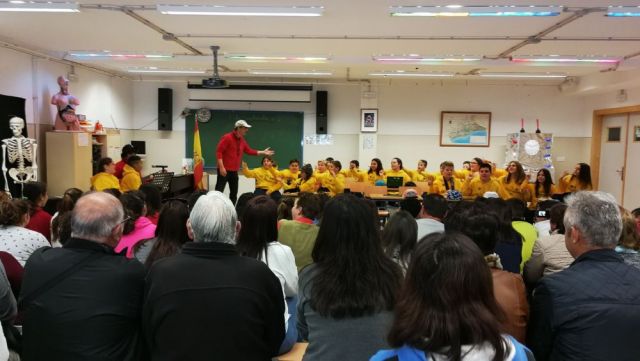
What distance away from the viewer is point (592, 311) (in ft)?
5.15

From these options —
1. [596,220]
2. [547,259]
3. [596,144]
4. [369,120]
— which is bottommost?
[547,259]

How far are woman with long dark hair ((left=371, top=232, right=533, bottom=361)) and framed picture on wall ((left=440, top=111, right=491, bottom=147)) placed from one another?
1060 centimetres

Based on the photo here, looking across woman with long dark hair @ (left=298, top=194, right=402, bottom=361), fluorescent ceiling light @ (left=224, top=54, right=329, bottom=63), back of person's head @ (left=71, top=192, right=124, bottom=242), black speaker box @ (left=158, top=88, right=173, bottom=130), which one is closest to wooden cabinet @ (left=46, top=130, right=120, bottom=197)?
fluorescent ceiling light @ (left=224, top=54, right=329, bottom=63)

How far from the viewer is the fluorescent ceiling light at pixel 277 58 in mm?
8273

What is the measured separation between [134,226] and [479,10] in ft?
13.6

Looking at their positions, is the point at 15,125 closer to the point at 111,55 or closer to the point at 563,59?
the point at 111,55

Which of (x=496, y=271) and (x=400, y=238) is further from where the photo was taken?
(x=400, y=238)

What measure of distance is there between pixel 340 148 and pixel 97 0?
23.4ft

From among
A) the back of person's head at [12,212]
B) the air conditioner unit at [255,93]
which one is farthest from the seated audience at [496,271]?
the air conditioner unit at [255,93]

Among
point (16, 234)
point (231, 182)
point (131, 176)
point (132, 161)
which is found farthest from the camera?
point (231, 182)

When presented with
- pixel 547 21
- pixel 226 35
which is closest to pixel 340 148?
pixel 226 35

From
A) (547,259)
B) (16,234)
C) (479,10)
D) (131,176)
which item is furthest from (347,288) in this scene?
(131,176)

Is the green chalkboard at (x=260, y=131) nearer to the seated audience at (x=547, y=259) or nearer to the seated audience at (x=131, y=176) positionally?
the seated audience at (x=131, y=176)

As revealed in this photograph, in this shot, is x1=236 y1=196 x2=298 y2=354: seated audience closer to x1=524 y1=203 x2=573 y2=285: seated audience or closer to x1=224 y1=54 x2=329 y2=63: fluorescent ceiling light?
x1=524 y1=203 x2=573 y2=285: seated audience
